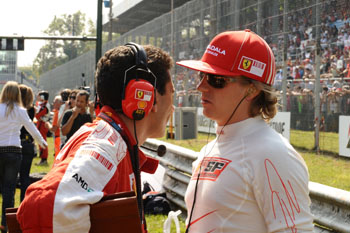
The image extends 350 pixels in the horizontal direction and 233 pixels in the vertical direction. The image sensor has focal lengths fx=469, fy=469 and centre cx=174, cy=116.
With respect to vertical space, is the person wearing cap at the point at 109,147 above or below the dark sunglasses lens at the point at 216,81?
below

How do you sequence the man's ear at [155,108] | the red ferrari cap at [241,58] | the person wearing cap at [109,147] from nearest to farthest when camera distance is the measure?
the person wearing cap at [109,147]
the red ferrari cap at [241,58]
the man's ear at [155,108]

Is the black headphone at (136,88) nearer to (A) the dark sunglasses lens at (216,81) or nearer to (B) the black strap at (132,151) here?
(B) the black strap at (132,151)

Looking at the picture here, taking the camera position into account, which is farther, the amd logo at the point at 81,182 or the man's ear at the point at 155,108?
the man's ear at the point at 155,108

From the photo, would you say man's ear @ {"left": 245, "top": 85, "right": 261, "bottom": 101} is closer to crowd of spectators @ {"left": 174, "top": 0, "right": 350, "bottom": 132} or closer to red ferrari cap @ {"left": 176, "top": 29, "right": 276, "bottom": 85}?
red ferrari cap @ {"left": 176, "top": 29, "right": 276, "bottom": 85}

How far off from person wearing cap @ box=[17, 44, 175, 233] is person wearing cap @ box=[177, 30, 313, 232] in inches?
9.5

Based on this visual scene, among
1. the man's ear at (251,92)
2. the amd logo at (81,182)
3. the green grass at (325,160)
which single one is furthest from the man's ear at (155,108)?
the green grass at (325,160)

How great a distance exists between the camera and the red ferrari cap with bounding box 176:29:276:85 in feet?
7.17

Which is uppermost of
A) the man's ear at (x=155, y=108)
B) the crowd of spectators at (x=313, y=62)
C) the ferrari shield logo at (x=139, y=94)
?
the crowd of spectators at (x=313, y=62)

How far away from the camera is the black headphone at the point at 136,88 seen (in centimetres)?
205

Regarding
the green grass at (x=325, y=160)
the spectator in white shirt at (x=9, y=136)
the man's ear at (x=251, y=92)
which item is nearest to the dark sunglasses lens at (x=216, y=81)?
the man's ear at (x=251, y=92)

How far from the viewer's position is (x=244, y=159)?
6.67ft

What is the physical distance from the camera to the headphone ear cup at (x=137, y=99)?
6.70 ft

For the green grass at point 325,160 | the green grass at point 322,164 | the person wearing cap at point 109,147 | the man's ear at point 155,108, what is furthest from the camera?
the green grass at point 325,160

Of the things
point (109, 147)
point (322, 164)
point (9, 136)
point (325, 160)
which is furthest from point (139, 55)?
point (325, 160)
